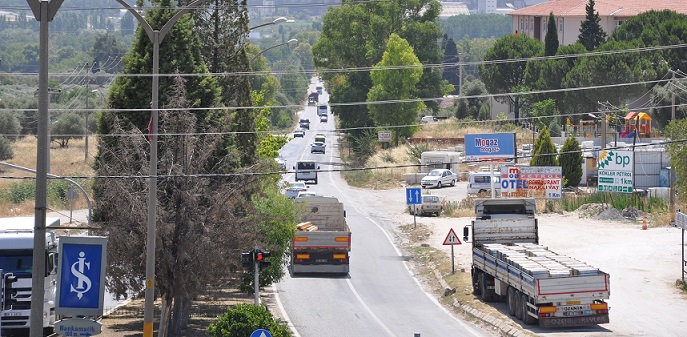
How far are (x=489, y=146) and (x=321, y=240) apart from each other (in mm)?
21980

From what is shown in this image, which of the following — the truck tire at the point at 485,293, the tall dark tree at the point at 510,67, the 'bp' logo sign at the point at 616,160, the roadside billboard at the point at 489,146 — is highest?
the tall dark tree at the point at 510,67

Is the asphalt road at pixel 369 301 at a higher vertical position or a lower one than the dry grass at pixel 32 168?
lower

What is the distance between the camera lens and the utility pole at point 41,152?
16.0m

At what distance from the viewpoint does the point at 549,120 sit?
11094 centimetres

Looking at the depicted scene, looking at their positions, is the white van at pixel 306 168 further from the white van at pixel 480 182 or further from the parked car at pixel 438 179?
the white van at pixel 480 182

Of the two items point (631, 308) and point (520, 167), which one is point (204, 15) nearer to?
point (631, 308)

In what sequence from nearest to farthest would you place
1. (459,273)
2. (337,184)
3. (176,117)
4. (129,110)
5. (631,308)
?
(176,117) → (129,110) → (631,308) → (459,273) → (337,184)

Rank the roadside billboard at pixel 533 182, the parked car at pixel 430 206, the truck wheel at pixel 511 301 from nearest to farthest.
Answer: the truck wheel at pixel 511 301, the roadside billboard at pixel 533 182, the parked car at pixel 430 206

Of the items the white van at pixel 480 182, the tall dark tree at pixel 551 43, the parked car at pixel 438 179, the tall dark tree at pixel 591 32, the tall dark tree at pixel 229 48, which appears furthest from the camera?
the tall dark tree at pixel 591 32

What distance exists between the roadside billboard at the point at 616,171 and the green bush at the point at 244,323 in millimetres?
35085

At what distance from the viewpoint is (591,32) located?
121 metres

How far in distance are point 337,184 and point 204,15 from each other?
170ft

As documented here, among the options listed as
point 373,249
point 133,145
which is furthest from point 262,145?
point 133,145

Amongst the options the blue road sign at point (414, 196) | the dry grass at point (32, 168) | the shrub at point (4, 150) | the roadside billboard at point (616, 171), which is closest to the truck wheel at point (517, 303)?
the blue road sign at point (414, 196)
